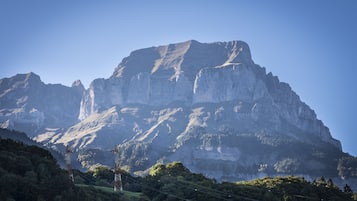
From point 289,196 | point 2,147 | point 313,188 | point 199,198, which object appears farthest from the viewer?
point 313,188

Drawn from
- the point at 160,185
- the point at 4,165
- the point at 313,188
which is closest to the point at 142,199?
the point at 160,185

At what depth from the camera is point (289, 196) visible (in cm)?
12169

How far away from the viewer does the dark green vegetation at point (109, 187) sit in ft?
281

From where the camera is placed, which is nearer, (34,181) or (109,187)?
(34,181)

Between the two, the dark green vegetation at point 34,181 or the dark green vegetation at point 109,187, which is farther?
the dark green vegetation at point 109,187

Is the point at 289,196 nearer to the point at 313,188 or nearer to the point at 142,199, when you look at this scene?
the point at 313,188

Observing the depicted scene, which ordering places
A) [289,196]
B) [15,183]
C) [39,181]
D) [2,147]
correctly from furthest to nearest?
[289,196] < [2,147] < [39,181] < [15,183]

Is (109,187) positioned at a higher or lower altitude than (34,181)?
lower

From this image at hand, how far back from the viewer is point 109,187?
123688mm

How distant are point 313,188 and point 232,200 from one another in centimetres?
2965

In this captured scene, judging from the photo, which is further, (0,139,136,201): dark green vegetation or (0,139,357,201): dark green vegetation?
(0,139,357,201): dark green vegetation

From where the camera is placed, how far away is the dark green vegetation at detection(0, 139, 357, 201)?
281 feet

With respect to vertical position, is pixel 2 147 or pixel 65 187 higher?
pixel 2 147

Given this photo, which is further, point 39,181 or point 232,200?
point 232,200
